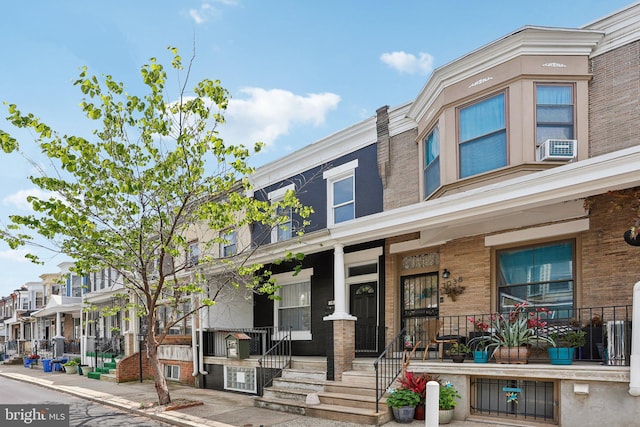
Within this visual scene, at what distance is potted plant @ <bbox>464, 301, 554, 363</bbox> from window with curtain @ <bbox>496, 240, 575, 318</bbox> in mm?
484

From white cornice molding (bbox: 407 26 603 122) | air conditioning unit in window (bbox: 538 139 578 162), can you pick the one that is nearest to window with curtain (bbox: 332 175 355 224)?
white cornice molding (bbox: 407 26 603 122)

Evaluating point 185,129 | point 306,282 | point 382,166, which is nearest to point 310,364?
point 306,282

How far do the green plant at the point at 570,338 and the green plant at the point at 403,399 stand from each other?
2558mm

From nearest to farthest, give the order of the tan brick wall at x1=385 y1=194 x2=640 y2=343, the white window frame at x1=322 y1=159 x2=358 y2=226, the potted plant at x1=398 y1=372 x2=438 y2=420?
1. the tan brick wall at x1=385 y1=194 x2=640 y2=343
2. the potted plant at x1=398 y1=372 x2=438 y2=420
3. the white window frame at x1=322 y1=159 x2=358 y2=226

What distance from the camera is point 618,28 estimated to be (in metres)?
9.52

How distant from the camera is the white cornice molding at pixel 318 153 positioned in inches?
547

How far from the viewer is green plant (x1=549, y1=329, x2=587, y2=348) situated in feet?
27.3

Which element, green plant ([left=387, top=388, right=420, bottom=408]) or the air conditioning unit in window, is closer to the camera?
green plant ([left=387, top=388, right=420, bottom=408])

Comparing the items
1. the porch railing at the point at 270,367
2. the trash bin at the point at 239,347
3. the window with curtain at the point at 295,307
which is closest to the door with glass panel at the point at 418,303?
the porch railing at the point at 270,367

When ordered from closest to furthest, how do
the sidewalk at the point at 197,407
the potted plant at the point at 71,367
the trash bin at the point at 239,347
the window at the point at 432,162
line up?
the sidewalk at the point at 197,407 → the window at the point at 432,162 → the trash bin at the point at 239,347 → the potted plant at the point at 71,367

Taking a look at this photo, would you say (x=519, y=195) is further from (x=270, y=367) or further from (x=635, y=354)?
(x=270, y=367)

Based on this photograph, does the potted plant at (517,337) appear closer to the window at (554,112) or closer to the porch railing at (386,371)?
the porch railing at (386,371)

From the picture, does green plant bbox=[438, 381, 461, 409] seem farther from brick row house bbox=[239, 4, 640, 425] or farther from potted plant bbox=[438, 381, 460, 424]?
brick row house bbox=[239, 4, 640, 425]

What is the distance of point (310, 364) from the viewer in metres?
12.4
